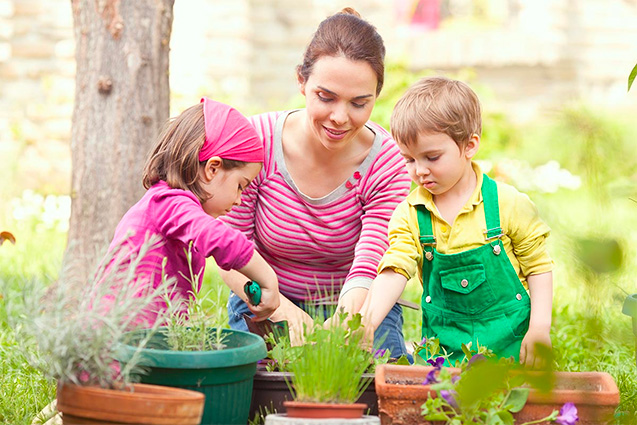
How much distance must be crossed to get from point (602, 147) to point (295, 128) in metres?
2.41

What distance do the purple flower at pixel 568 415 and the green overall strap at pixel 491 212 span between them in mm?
778

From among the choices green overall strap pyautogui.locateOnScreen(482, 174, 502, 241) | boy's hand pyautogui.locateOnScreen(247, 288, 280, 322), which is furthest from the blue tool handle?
green overall strap pyautogui.locateOnScreen(482, 174, 502, 241)

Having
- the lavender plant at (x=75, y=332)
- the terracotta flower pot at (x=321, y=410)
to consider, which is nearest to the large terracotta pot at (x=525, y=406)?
the terracotta flower pot at (x=321, y=410)

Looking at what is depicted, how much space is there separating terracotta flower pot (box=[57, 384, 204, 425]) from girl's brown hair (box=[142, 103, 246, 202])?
2.84 ft

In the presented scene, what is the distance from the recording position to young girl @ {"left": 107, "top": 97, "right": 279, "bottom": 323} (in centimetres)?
210

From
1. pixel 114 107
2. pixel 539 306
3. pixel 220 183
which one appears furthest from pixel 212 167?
pixel 114 107

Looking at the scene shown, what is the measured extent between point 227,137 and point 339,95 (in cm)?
43

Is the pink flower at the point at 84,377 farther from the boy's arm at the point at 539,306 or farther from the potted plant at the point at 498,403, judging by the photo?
the boy's arm at the point at 539,306

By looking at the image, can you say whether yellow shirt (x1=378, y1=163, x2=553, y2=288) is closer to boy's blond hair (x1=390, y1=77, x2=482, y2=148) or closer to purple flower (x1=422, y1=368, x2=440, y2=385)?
boy's blond hair (x1=390, y1=77, x2=482, y2=148)

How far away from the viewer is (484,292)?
2.40m

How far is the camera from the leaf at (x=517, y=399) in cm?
168

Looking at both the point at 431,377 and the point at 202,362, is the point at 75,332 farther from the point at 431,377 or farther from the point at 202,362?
the point at 431,377

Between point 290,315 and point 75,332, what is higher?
point 75,332

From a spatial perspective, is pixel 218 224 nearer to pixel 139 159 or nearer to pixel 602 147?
pixel 602 147
